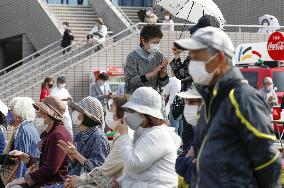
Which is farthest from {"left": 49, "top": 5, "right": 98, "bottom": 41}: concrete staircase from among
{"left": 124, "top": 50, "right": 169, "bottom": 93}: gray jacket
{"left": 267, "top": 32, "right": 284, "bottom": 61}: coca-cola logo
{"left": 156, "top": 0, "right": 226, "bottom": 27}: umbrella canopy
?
{"left": 124, "top": 50, "right": 169, "bottom": 93}: gray jacket

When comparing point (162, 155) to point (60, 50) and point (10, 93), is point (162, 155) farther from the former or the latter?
point (60, 50)

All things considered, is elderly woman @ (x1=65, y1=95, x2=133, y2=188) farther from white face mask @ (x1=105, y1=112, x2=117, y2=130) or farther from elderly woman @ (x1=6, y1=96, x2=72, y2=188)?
elderly woman @ (x1=6, y1=96, x2=72, y2=188)

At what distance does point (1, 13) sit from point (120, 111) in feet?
88.6

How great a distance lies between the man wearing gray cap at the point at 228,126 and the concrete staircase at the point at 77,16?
25.6 m

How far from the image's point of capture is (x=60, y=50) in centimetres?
2758

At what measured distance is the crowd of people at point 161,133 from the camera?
16.5ft

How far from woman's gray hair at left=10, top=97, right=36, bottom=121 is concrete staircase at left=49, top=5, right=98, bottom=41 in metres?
20.1

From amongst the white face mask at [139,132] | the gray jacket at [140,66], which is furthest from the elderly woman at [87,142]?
the white face mask at [139,132]

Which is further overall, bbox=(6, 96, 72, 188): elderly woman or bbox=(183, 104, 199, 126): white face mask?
bbox=(6, 96, 72, 188): elderly woman

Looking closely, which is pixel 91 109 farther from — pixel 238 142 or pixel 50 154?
pixel 238 142

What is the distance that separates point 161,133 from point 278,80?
12.5m

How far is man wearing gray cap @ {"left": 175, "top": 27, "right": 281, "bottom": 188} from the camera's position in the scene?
4984 mm

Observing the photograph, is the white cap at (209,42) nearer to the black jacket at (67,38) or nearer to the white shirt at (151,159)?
the white shirt at (151,159)

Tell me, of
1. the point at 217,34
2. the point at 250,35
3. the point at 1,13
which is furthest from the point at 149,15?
the point at 217,34
